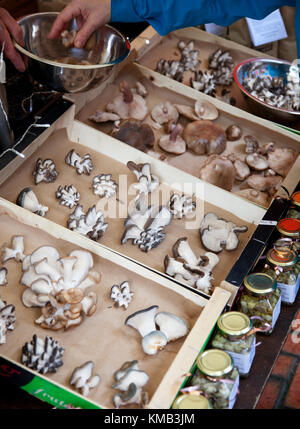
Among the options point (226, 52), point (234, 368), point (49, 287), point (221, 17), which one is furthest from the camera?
point (226, 52)

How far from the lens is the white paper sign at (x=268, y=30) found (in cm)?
282

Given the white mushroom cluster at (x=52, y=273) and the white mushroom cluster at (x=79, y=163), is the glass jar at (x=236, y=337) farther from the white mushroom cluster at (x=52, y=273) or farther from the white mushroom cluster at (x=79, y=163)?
the white mushroom cluster at (x=79, y=163)

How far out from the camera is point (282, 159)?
2154mm

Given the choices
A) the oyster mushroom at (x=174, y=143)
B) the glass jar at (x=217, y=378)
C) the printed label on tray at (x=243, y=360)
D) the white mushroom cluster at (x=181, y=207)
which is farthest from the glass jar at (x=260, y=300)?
the oyster mushroom at (x=174, y=143)

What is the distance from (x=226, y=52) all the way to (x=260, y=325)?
64.9 inches

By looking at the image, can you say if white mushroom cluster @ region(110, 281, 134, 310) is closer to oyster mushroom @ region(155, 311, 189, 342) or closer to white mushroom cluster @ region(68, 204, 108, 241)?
oyster mushroom @ region(155, 311, 189, 342)

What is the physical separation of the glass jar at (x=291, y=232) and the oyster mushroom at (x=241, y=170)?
42 cm

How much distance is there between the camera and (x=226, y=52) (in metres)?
2.68

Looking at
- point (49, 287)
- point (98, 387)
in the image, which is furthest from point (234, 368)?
point (49, 287)

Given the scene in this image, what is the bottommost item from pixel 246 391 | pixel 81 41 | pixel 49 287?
pixel 246 391

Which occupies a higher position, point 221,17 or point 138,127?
point 221,17

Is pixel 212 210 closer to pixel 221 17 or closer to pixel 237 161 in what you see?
pixel 237 161

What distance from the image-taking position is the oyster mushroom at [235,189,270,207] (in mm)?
1992

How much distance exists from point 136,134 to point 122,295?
794mm
